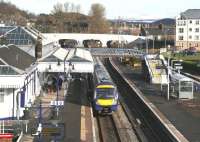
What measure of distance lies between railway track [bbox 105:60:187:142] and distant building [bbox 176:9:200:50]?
9253cm

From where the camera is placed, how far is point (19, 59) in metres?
36.9

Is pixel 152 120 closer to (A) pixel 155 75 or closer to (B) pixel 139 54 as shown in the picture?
(A) pixel 155 75

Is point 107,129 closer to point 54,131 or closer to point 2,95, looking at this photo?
point 2,95

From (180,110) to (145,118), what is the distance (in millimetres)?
2526

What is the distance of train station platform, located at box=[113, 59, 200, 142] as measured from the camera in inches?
1141

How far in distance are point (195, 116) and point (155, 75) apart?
2254cm

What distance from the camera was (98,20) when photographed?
584 ft

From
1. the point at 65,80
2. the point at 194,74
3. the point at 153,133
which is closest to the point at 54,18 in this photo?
the point at 194,74

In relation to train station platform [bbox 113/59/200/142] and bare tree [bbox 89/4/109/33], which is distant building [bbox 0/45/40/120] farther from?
bare tree [bbox 89/4/109/33]

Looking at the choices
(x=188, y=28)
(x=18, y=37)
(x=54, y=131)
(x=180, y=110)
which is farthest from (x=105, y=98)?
(x=188, y=28)

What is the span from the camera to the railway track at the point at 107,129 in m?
29.8

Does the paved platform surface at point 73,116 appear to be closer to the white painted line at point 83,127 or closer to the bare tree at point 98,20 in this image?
the white painted line at point 83,127

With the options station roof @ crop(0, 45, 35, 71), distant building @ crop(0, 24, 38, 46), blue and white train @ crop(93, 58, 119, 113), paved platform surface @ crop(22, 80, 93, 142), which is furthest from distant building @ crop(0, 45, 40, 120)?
distant building @ crop(0, 24, 38, 46)

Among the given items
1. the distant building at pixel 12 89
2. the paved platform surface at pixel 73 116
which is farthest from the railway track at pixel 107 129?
the distant building at pixel 12 89
